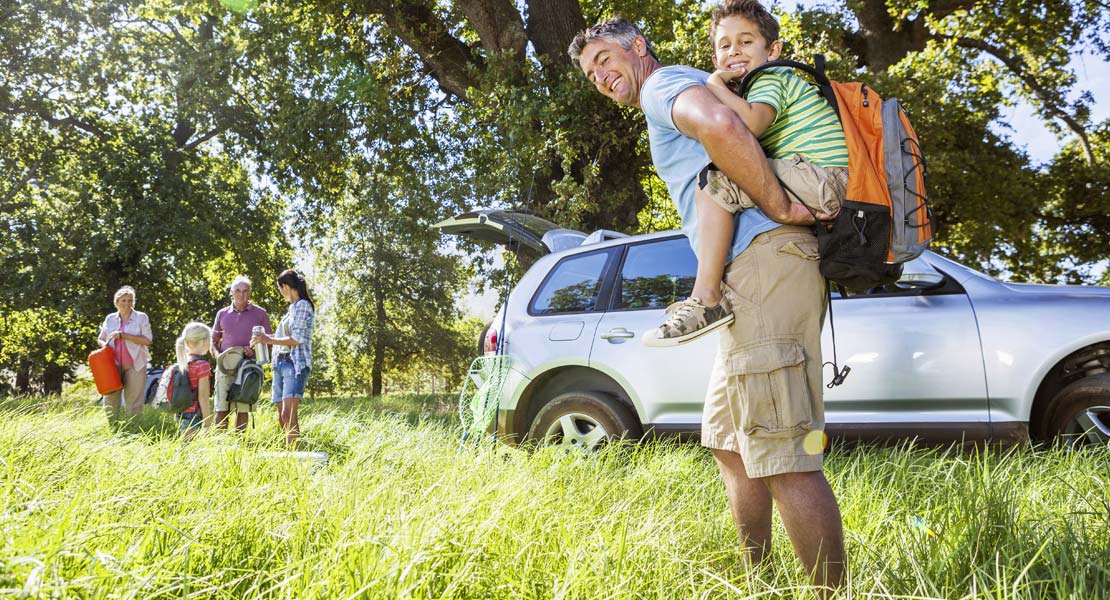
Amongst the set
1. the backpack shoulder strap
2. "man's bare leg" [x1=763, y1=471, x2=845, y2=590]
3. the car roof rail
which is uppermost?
the backpack shoulder strap

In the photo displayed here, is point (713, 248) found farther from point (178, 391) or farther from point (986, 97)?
point (986, 97)

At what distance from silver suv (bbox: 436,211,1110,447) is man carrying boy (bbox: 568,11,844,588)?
2.26 m

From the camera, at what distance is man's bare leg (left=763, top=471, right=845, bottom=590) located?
74.7 inches

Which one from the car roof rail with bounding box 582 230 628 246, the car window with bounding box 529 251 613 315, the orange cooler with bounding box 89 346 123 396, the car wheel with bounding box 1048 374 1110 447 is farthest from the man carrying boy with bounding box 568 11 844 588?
the orange cooler with bounding box 89 346 123 396

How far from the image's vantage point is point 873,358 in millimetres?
4109

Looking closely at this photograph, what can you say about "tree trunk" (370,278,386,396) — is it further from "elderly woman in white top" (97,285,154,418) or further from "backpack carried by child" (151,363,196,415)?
"backpack carried by child" (151,363,196,415)

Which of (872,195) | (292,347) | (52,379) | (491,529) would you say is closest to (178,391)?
(292,347)

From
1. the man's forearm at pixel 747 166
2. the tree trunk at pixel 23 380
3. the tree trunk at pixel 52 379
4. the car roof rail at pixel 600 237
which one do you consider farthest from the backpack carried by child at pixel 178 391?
the tree trunk at pixel 23 380

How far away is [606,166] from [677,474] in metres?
6.41

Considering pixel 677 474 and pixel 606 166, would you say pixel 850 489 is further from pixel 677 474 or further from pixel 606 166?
pixel 606 166

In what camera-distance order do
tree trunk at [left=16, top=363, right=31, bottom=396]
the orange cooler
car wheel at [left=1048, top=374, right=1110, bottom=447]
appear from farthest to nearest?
tree trunk at [left=16, top=363, right=31, bottom=396], the orange cooler, car wheel at [left=1048, top=374, right=1110, bottom=447]

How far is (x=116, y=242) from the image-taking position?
17.4 metres

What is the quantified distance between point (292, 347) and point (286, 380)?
1.00 feet

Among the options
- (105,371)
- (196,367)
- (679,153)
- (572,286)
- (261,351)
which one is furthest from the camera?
(105,371)
